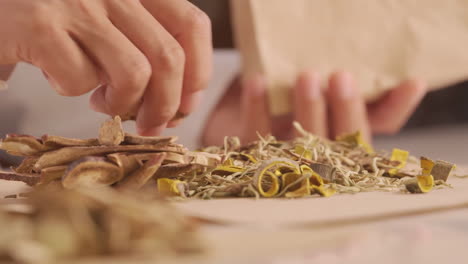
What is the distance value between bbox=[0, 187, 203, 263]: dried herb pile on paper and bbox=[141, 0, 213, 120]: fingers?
29 cm

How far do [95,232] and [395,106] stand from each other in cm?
81

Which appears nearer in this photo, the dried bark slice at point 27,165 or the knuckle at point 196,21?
the dried bark slice at point 27,165

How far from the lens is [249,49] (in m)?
0.93

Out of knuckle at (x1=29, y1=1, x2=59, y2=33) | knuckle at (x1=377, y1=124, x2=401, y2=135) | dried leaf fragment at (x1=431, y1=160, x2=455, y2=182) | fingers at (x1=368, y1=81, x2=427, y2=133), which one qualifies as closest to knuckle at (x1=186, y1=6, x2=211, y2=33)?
knuckle at (x1=29, y1=1, x2=59, y2=33)

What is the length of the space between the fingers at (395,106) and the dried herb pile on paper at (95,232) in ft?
2.50

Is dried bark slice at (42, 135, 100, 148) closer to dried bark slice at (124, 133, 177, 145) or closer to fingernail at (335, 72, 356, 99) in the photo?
dried bark slice at (124, 133, 177, 145)

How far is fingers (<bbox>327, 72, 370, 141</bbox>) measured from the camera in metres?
0.89

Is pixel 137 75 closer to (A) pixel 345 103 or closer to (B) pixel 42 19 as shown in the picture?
(B) pixel 42 19

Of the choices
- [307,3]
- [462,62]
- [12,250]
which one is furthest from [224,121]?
[12,250]

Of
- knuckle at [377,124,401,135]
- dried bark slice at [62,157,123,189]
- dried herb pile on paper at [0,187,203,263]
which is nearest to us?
dried herb pile on paper at [0,187,203,263]

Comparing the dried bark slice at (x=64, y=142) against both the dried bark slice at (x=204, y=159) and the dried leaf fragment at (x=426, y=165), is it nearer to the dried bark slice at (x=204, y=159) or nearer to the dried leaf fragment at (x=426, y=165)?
the dried bark slice at (x=204, y=159)

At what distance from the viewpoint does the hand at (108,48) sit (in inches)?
15.8

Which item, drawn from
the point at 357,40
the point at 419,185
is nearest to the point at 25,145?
the point at 419,185

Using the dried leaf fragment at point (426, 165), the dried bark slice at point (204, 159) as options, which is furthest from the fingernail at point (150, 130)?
the dried leaf fragment at point (426, 165)
